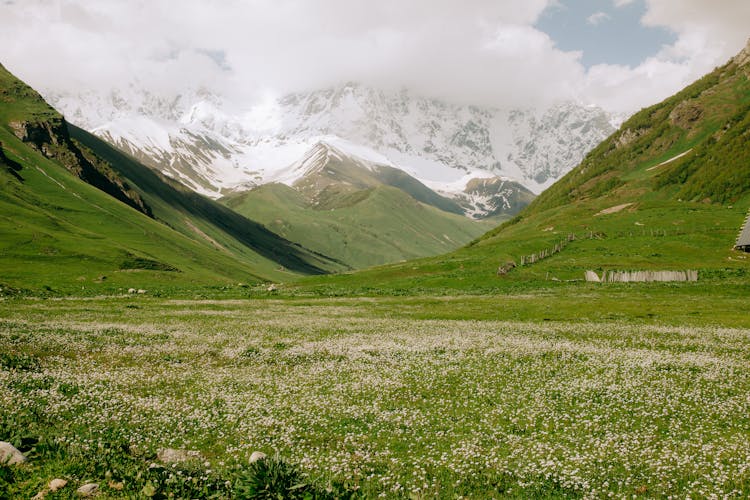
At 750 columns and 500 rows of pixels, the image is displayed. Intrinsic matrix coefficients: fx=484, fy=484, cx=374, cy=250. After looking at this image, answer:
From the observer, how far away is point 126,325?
38.0 m

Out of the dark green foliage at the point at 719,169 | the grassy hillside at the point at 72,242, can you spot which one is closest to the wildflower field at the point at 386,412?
the grassy hillside at the point at 72,242

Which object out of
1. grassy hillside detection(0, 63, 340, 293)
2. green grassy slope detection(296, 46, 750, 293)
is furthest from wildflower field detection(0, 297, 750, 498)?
grassy hillside detection(0, 63, 340, 293)

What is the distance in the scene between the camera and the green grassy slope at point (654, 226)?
85844mm

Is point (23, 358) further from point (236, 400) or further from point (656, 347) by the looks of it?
point (656, 347)

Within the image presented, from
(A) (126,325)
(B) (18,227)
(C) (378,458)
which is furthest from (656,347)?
(B) (18,227)

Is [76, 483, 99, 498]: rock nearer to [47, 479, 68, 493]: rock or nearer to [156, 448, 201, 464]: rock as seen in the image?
[47, 479, 68, 493]: rock

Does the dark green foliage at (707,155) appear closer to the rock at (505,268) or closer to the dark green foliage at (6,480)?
the rock at (505,268)

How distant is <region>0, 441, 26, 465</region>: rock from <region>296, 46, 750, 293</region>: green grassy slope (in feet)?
229

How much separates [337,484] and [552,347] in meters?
21.5

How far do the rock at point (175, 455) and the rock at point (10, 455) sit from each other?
3.14 metres

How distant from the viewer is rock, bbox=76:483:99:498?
10250mm

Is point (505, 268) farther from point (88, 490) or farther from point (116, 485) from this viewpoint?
point (88, 490)

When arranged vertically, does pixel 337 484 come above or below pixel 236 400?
above

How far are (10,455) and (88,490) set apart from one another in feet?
10.1
